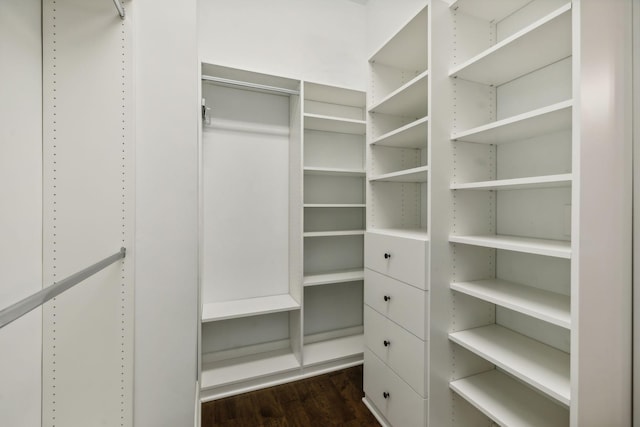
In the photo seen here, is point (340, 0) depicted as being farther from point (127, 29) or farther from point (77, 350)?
point (77, 350)

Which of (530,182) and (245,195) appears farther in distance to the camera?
(245,195)

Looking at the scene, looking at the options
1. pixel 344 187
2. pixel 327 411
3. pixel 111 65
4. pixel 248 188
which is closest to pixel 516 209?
pixel 344 187

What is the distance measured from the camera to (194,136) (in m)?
1.31

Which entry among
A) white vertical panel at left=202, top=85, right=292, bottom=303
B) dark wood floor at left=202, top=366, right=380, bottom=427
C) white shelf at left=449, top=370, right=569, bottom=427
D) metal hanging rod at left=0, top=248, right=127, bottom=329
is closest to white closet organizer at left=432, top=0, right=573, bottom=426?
white shelf at left=449, top=370, right=569, bottom=427

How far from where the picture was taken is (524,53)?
46.1 inches

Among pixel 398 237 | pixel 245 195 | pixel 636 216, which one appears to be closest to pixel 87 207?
pixel 245 195

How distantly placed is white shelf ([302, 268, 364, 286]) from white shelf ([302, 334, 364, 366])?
1.85 feet

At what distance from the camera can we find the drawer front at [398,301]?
1359 millimetres

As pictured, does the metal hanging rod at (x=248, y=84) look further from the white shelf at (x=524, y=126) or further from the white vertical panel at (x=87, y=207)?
the white shelf at (x=524, y=126)

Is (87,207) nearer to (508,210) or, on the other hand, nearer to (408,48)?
(408,48)

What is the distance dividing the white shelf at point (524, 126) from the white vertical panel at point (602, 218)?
8 cm

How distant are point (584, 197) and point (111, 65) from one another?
1855 mm

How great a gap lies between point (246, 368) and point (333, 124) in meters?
1.99

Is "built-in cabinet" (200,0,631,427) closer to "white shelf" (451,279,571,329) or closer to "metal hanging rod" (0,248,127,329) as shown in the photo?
"white shelf" (451,279,571,329)
